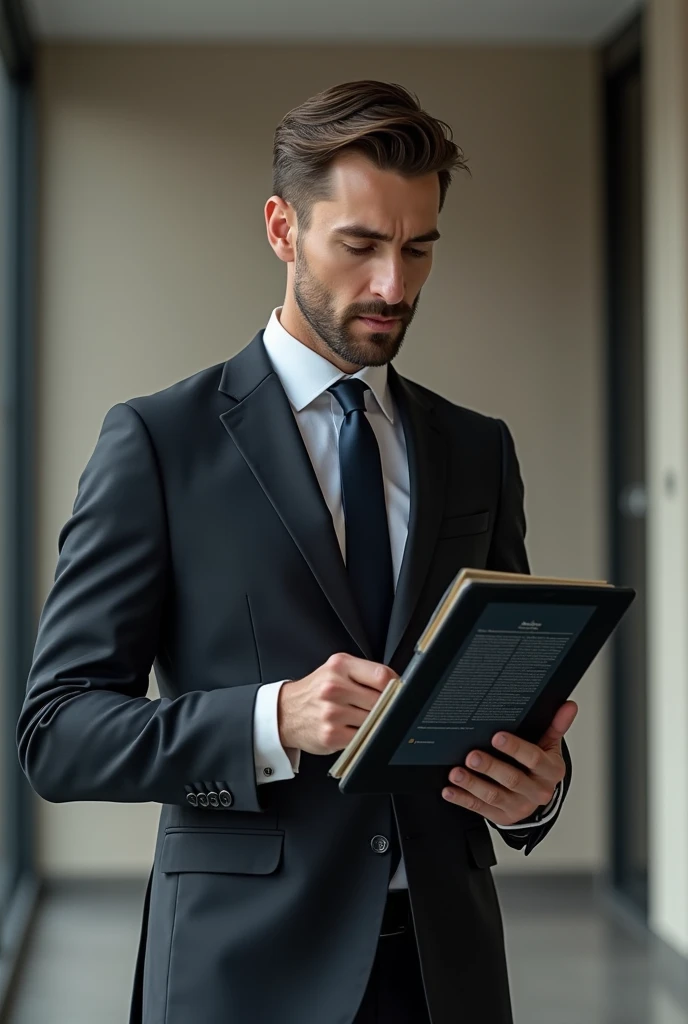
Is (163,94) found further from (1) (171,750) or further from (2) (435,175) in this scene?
(1) (171,750)

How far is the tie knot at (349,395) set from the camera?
5.18ft

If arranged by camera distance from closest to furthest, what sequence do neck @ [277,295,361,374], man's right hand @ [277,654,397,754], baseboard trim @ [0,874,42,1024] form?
man's right hand @ [277,654,397,754], neck @ [277,295,361,374], baseboard trim @ [0,874,42,1024]

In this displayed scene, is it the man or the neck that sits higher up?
the neck

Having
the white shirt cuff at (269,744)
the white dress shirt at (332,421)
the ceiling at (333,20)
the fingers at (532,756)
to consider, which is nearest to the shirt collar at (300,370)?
the white dress shirt at (332,421)

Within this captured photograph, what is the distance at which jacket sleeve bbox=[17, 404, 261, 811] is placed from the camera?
135 cm

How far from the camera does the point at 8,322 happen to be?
189 inches

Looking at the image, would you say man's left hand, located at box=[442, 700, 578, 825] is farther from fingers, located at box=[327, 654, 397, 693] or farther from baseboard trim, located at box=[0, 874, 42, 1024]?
baseboard trim, located at box=[0, 874, 42, 1024]

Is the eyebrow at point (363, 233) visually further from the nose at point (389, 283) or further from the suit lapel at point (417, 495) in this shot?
the suit lapel at point (417, 495)

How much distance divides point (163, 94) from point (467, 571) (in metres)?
4.17

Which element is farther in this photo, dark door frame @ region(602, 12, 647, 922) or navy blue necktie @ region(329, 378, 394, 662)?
dark door frame @ region(602, 12, 647, 922)

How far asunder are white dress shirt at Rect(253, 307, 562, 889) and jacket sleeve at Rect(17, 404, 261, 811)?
0.69ft

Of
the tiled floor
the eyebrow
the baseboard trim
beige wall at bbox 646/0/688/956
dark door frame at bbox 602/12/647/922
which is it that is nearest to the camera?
the eyebrow

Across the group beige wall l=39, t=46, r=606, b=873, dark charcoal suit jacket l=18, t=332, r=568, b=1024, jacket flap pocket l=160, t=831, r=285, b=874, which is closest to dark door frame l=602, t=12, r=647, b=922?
beige wall l=39, t=46, r=606, b=873

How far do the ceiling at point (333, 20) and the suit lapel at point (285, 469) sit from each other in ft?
11.2
